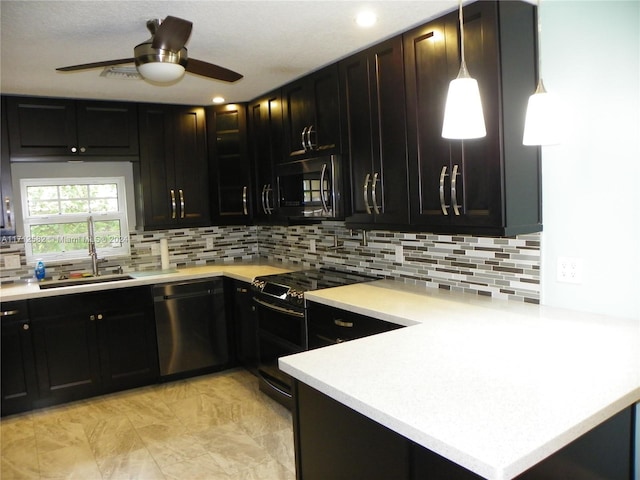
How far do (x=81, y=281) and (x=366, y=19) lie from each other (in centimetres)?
287

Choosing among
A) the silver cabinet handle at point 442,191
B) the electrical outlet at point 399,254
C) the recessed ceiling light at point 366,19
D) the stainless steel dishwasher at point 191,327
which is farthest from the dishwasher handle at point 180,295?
the recessed ceiling light at point 366,19

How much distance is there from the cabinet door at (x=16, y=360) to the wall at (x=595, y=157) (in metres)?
3.27

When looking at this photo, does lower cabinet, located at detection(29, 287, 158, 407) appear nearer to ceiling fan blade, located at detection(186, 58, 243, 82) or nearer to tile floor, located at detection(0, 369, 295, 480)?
tile floor, located at detection(0, 369, 295, 480)

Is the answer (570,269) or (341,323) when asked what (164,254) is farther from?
(570,269)

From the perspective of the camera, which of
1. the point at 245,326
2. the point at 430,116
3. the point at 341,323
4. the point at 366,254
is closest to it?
the point at 430,116

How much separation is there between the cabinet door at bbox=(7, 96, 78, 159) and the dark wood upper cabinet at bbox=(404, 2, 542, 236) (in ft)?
8.75

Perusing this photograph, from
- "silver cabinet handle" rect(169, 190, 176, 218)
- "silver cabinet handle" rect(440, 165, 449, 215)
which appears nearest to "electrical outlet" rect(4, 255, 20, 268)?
"silver cabinet handle" rect(169, 190, 176, 218)

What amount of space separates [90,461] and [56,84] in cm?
239

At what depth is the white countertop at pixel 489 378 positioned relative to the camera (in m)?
1.09

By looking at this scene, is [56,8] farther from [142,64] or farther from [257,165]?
[257,165]

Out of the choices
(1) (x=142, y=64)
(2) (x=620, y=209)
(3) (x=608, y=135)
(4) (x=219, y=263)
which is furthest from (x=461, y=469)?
(4) (x=219, y=263)

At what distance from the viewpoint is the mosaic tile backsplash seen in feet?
7.85

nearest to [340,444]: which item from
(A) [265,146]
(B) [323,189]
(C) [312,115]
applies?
(B) [323,189]

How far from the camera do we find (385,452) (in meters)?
1.37
